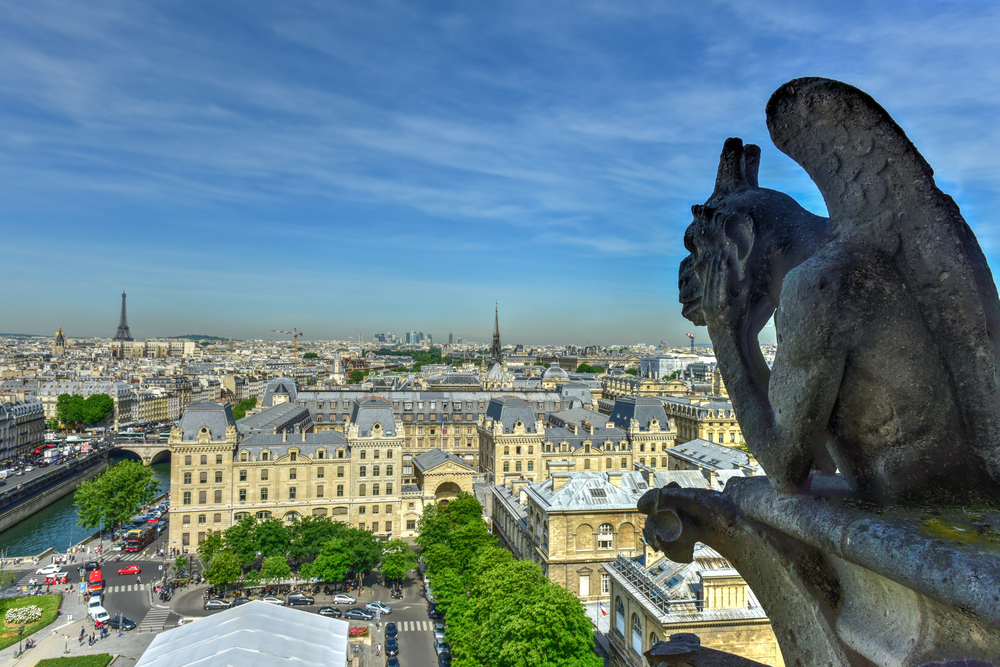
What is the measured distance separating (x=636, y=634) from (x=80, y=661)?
3162cm

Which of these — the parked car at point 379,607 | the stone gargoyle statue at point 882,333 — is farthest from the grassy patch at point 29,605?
the stone gargoyle statue at point 882,333

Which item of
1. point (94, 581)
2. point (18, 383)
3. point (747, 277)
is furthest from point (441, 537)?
point (18, 383)

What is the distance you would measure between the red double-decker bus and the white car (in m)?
16.0

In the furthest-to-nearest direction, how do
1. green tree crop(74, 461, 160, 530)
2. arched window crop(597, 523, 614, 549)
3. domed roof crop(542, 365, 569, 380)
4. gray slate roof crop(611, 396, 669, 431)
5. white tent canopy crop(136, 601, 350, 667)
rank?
domed roof crop(542, 365, 569, 380) < gray slate roof crop(611, 396, 669, 431) < green tree crop(74, 461, 160, 530) < arched window crop(597, 523, 614, 549) < white tent canopy crop(136, 601, 350, 667)

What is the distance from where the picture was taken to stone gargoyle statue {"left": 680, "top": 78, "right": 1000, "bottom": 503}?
4.29 metres

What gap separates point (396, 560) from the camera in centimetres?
4856

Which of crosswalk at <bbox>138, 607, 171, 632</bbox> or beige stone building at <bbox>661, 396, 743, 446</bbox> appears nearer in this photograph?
crosswalk at <bbox>138, 607, 171, 632</bbox>

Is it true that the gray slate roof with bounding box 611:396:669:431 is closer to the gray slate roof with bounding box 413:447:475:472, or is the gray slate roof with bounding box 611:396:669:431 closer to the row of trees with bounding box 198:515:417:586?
the gray slate roof with bounding box 413:447:475:472

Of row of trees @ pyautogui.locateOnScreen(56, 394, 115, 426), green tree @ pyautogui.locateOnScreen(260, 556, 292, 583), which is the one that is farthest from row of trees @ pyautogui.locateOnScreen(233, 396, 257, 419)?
green tree @ pyautogui.locateOnScreen(260, 556, 292, 583)

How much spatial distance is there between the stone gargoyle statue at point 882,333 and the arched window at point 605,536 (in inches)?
1428

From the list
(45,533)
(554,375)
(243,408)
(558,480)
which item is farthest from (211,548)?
(243,408)

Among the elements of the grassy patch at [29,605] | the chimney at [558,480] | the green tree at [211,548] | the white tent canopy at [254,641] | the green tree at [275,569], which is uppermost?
the chimney at [558,480]

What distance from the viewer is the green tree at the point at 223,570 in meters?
46.7

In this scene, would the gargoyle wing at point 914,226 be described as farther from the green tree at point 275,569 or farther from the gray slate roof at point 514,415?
the gray slate roof at point 514,415
